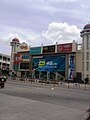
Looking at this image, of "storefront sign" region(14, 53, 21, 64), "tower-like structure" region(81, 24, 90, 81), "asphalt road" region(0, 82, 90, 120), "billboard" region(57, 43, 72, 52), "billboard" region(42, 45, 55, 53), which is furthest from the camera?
"storefront sign" region(14, 53, 21, 64)

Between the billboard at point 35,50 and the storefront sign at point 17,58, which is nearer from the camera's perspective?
the billboard at point 35,50

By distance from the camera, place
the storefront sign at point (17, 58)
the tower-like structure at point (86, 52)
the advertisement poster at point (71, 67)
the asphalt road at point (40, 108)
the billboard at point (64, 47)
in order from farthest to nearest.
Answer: the storefront sign at point (17, 58)
the billboard at point (64, 47)
the advertisement poster at point (71, 67)
the tower-like structure at point (86, 52)
the asphalt road at point (40, 108)

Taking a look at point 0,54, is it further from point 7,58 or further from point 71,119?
point 71,119

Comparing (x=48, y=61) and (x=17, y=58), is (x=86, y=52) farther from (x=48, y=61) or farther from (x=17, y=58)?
(x=17, y=58)

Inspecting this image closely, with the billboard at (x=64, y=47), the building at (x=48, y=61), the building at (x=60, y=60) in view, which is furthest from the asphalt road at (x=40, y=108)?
the billboard at (x=64, y=47)

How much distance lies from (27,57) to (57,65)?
18.0 metres

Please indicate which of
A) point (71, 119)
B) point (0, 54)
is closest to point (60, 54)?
point (0, 54)

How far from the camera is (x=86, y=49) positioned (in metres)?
76.0

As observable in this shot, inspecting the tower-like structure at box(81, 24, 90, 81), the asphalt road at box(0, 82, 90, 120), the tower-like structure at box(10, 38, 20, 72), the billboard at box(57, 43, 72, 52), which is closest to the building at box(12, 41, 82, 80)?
the billboard at box(57, 43, 72, 52)

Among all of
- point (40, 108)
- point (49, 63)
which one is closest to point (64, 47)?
point (49, 63)

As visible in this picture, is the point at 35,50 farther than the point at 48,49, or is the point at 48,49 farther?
the point at 35,50

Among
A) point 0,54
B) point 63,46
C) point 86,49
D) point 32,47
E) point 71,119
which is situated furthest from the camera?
point 0,54

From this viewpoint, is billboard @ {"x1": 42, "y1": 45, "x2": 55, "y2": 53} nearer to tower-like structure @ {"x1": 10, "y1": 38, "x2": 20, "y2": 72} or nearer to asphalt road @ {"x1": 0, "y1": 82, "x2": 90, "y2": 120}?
tower-like structure @ {"x1": 10, "y1": 38, "x2": 20, "y2": 72}

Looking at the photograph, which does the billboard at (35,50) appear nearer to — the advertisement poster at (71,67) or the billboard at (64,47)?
the billboard at (64,47)
